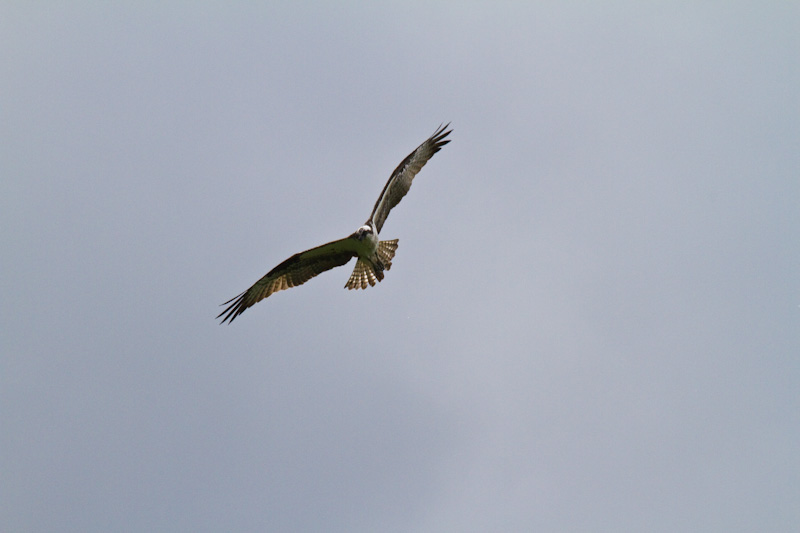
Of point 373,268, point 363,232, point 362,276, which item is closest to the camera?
point 363,232

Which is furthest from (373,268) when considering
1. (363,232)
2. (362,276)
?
(363,232)

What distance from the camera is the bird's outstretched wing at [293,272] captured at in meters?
16.1

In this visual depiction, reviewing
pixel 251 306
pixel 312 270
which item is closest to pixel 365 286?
pixel 312 270

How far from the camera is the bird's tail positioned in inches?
640

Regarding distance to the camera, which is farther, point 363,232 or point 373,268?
point 373,268

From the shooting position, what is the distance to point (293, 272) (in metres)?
16.4

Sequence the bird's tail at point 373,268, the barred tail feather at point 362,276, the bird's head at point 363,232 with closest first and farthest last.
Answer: the bird's head at point 363,232, the bird's tail at point 373,268, the barred tail feather at point 362,276

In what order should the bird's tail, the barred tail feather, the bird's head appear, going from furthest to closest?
the barred tail feather, the bird's tail, the bird's head

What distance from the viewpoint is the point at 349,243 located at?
15.7m

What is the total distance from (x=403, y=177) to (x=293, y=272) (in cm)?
291

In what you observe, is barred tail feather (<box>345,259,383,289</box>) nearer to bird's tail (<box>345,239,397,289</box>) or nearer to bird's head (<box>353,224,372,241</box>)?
bird's tail (<box>345,239,397,289</box>)

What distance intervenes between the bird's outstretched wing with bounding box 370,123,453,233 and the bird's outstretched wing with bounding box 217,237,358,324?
0.89 m

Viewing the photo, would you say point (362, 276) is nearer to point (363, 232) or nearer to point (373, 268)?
point (373, 268)

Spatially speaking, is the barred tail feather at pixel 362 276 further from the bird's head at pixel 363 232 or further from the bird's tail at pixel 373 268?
the bird's head at pixel 363 232
